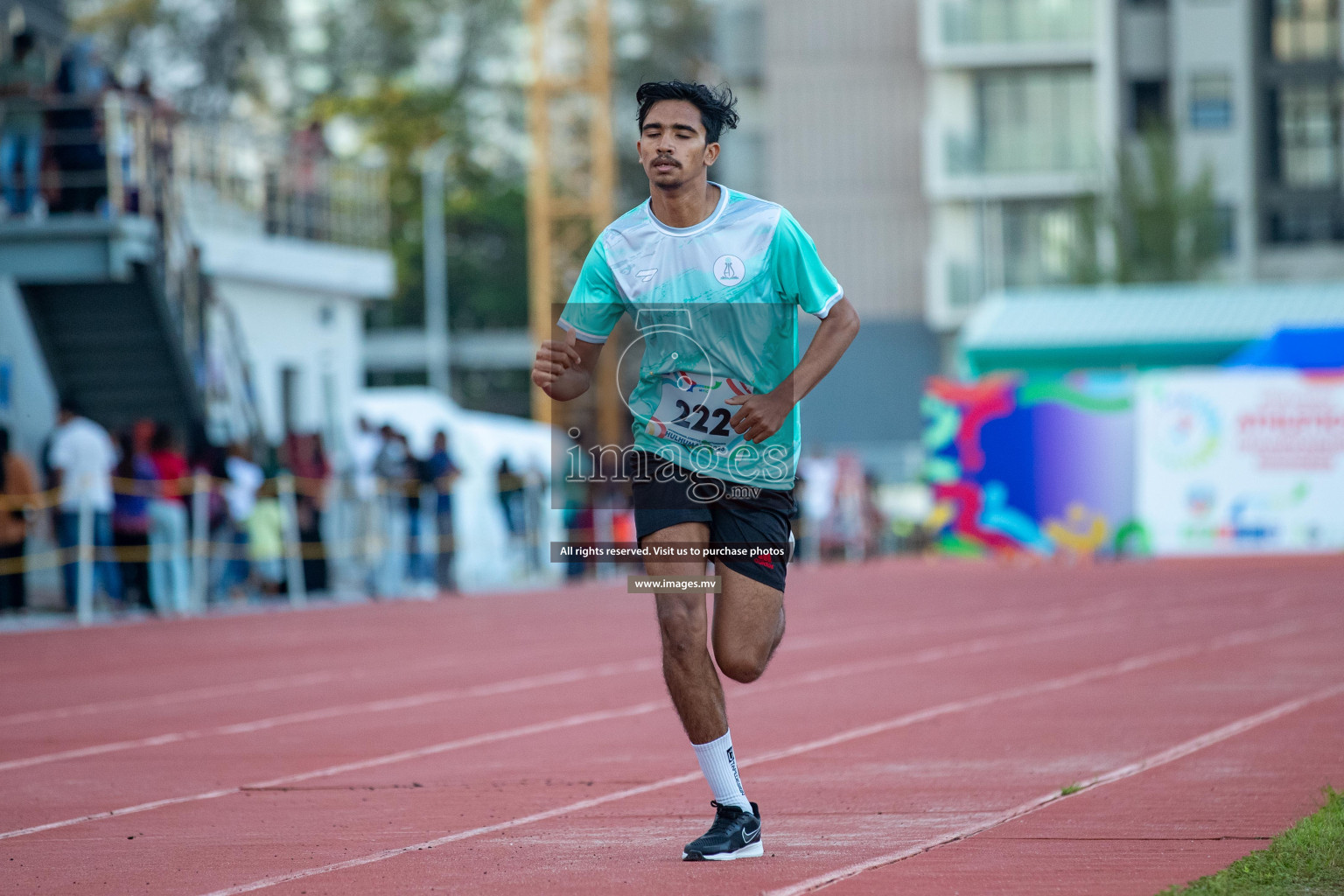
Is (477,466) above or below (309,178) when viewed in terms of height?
below

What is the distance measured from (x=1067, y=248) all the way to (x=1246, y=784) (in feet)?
136

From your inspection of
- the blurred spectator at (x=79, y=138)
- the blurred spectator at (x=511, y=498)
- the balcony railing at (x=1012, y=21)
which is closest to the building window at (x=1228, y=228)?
the balcony railing at (x=1012, y=21)

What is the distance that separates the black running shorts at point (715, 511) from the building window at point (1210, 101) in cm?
4935

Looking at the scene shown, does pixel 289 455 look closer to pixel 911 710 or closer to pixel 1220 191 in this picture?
pixel 911 710

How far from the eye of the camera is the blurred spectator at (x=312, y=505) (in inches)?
902

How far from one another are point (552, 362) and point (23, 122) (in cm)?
1632

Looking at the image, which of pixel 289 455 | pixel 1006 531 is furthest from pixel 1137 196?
pixel 289 455

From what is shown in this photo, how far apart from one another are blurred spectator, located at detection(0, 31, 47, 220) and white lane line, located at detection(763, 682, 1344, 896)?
48.1 ft

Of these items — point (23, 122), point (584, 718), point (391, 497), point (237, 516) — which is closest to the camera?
point (584, 718)

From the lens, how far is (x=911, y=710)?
10.4 m

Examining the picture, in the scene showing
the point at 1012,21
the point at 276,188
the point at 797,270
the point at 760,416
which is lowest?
the point at 760,416

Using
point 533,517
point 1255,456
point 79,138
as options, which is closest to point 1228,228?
point 1255,456

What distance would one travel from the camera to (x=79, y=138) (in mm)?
21031

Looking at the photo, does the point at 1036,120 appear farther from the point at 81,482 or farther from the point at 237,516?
the point at 81,482
